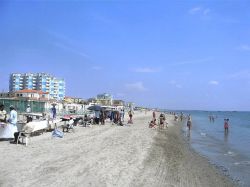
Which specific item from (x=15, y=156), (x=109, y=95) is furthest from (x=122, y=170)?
(x=109, y=95)

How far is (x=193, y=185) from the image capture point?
37.1 feet

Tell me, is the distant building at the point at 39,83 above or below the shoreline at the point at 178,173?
above

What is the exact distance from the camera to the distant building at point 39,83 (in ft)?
505

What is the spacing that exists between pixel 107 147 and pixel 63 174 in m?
7.07

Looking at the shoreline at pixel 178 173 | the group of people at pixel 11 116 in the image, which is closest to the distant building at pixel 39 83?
the group of people at pixel 11 116

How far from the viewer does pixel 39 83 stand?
158 meters

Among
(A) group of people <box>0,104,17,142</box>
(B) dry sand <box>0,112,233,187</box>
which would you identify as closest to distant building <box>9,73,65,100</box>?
(A) group of people <box>0,104,17,142</box>

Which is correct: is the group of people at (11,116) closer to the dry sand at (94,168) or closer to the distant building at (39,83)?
the dry sand at (94,168)

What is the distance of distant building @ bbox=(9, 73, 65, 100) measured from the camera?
154 meters

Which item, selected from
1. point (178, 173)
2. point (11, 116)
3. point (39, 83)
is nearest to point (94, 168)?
point (178, 173)

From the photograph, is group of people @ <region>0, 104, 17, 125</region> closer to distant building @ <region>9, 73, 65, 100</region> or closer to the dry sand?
the dry sand

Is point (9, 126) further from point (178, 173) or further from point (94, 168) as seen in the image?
point (178, 173)

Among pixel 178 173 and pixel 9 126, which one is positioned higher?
pixel 9 126

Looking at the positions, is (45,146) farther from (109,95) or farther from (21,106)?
(109,95)
